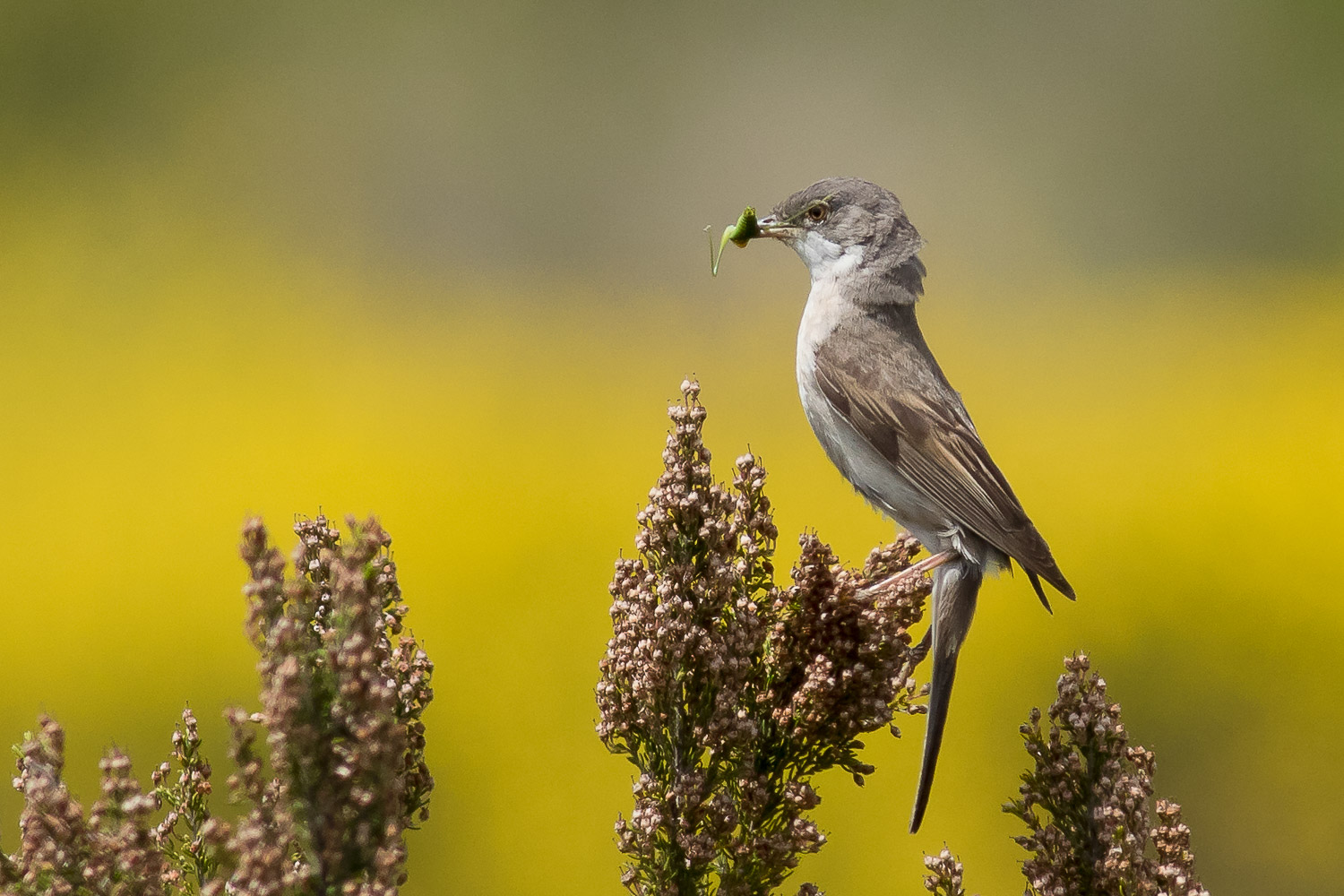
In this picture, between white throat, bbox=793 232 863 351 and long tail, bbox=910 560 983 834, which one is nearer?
long tail, bbox=910 560 983 834

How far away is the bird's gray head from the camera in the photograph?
4426 mm

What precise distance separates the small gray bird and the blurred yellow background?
1.80 meters

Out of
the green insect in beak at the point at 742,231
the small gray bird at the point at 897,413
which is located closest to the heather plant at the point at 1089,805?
the small gray bird at the point at 897,413

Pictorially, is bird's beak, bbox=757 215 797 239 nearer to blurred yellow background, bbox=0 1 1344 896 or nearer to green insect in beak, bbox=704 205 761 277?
green insect in beak, bbox=704 205 761 277

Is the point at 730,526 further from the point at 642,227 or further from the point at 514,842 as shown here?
the point at 642,227

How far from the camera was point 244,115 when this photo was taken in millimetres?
11047

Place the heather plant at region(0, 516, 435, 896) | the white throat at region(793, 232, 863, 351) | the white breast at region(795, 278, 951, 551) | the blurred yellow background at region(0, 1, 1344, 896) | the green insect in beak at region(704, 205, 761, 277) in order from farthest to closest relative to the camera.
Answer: the blurred yellow background at region(0, 1, 1344, 896), the white throat at region(793, 232, 863, 351), the green insect in beak at region(704, 205, 761, 277), the white breast at region(795, 278, 951, 551), the heather plant at region(0, 516, 435, 896)

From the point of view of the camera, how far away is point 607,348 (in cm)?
859

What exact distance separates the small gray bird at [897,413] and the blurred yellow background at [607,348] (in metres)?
1.80

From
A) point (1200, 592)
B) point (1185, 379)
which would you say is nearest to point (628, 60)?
point (1185, 379)

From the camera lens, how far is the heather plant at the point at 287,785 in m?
1.64

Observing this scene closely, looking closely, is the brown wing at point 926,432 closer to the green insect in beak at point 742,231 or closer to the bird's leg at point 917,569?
the bird's leg at point 917,569

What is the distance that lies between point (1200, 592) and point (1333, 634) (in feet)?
2.15

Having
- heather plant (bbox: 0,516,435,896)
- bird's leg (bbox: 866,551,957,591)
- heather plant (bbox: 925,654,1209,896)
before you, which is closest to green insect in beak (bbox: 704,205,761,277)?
bird's leg (bbox: 866,551,957,591)
